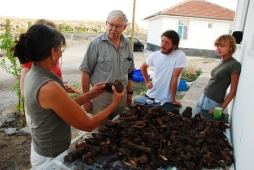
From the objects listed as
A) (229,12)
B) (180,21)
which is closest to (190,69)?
(180,21)

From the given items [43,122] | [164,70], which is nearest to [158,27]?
[164,70]

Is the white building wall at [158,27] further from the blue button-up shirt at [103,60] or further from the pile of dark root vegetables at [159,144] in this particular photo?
the pile of dark root vegetables at [159,144]

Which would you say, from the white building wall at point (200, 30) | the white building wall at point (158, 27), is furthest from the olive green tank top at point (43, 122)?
the white building wall at point (158, 27)

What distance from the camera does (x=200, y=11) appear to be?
845 inches

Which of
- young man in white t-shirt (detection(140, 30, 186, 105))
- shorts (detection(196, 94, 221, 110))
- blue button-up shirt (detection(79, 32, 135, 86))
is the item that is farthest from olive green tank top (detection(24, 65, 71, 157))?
shorts (detection(196, 94, 221, 110))

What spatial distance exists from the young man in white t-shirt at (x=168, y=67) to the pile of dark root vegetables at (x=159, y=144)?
0.99 metres

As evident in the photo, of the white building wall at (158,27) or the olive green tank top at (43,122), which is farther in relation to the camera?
the white building wall at (158,27)

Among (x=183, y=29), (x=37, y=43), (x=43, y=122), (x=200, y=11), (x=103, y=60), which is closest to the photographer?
(x=37, y=43)

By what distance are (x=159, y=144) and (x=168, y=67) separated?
5.41 ft

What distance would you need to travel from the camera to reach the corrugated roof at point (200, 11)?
2045 centimetres

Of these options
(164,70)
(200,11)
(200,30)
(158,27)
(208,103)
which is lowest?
(208,103)

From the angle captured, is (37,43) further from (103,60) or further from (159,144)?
(103,60)

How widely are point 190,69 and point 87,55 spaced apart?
894 centimetres

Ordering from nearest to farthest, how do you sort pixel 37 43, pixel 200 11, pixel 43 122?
pixel 37 43 → pixel 43 122 → pixel 200 11
